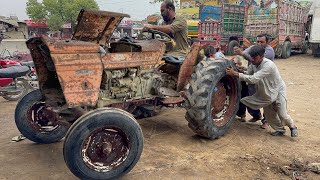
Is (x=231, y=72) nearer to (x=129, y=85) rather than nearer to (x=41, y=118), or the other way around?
(x=129, y=85)

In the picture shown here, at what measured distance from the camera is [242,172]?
12.2 feet

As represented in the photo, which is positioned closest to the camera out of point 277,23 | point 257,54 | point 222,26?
point 257,54

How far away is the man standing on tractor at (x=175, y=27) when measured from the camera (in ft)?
16.3

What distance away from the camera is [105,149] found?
10.9 feet

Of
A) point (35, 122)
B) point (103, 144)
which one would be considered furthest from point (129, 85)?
point (35, 122)

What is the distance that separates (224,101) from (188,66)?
3.12ft

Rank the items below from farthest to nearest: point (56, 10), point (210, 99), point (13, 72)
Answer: point (56, 10) < point (13, 72) < point (210, 99)

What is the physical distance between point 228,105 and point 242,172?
1.67 m

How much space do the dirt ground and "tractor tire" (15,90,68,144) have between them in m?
0.14

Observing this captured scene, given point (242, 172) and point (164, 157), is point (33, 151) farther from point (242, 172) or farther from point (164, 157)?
point (242, 172)

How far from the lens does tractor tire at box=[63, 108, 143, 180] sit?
3.10 meters

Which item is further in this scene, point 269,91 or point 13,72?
point 13,72

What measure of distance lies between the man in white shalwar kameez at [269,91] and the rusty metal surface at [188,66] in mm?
546

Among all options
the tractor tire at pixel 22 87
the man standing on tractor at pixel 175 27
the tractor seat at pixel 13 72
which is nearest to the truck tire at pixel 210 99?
the man standing on tractor at pixel 175 27
